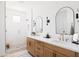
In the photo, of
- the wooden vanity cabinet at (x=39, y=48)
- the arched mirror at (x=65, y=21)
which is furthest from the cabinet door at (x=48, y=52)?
the arched mirror at (x=65, y=21)

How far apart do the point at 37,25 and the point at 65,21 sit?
1.66 m

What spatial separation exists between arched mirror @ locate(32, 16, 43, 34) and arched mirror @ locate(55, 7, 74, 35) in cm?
101

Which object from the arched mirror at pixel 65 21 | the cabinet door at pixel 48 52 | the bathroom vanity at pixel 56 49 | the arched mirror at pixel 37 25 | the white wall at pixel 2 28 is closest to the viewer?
the bathroom vanity at pixel 56 49

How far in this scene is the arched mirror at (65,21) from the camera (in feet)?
9.26

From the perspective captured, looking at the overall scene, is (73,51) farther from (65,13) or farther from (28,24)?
(28,24)

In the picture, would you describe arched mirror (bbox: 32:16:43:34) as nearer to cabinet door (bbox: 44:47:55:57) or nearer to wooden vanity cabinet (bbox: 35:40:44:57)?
wooden vanity cabinet (bbox: 35:40:44:57)

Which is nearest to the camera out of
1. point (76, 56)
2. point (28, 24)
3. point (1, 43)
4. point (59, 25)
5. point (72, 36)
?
point (76, 56)

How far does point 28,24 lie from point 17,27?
65cm

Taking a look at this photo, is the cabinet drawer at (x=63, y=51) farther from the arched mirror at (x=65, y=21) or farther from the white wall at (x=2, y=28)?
the white wall at (x=2, y=28)

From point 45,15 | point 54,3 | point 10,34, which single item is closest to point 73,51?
point 54,3

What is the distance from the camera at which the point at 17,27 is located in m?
5.35

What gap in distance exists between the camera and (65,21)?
297 centimetres

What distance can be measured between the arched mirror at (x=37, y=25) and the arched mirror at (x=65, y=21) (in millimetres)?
1006

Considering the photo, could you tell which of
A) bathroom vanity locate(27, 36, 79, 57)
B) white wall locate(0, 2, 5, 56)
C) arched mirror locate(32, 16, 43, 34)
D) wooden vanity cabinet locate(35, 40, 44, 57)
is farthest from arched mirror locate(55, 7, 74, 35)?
white wall locate(0, 2, 5, 56)
